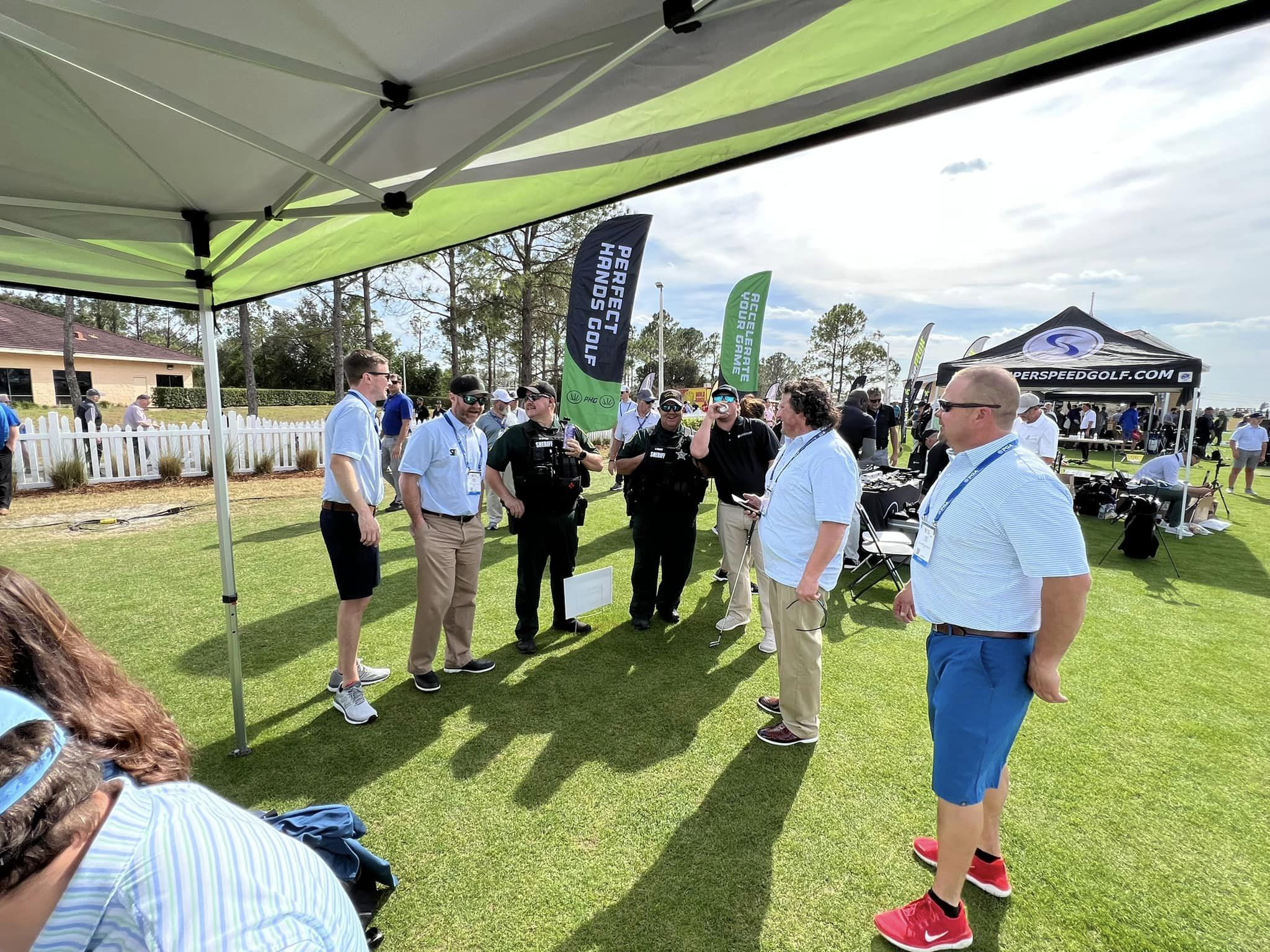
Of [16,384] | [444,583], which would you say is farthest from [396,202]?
[16,384]

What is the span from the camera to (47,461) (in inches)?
378

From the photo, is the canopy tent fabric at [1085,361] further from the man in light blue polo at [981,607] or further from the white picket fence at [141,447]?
the white picket fence at [141,447]

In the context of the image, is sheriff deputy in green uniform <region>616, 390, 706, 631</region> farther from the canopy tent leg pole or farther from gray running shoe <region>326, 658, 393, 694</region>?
the canopy tent leg pole

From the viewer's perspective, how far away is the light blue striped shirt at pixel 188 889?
0.62 metres

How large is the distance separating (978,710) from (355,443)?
322cm

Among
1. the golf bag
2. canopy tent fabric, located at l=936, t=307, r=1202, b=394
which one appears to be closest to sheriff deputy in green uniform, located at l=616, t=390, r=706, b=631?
canopy tent fabric, located at l=936, t=307, r=1202, b=394

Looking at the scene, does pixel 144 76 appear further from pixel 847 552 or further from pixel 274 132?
pixel 847 552

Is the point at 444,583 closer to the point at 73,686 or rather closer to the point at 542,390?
the point at 542,390

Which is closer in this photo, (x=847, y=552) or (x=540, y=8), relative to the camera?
(x=540, y=8)

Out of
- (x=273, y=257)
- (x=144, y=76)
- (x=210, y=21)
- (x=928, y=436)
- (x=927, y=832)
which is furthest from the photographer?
(x=928, y=436)

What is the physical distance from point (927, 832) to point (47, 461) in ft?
44.4

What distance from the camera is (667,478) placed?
4699mm

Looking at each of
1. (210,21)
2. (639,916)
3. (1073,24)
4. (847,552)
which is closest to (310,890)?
(639,916)

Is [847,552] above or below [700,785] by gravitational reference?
above
